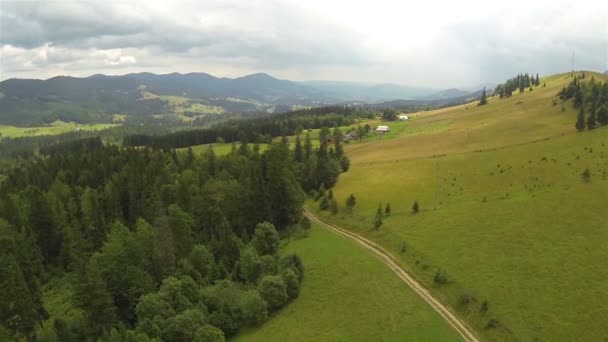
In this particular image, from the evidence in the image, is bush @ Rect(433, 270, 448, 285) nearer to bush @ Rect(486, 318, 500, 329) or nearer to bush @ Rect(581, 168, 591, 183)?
bush @ Rect(486, 318, 500, 329)

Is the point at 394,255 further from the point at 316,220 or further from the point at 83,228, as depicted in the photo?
the point at 83,228

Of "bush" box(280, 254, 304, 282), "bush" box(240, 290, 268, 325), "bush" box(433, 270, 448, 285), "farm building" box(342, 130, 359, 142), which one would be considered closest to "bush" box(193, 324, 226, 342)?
"bush" box(240, 290, 268, 325)

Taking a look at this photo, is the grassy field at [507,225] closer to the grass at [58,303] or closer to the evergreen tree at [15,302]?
the grass at [58,303]

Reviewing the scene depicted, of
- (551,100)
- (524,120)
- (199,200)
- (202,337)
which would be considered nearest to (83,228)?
(199,200)

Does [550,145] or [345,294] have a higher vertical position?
[550,145]

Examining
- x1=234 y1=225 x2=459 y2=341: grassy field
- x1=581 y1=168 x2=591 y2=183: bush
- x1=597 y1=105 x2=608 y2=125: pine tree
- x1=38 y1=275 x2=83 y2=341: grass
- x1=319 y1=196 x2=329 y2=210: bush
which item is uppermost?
x1=597 y1=105 x2=608 y2=125: pine tree
